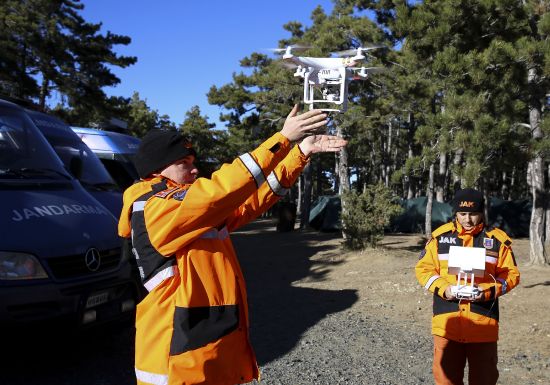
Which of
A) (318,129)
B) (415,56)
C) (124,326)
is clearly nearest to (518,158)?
(415,56)

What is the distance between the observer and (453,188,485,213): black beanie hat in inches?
148

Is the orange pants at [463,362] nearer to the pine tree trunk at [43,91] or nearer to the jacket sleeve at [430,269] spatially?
the jacket sleeve at [430,269]

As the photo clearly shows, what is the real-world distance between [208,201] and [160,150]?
1.53 ft

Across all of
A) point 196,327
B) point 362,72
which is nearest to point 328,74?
point 362,72

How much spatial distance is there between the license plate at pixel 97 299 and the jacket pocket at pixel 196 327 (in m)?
Result: 2.49

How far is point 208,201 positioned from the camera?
200cm

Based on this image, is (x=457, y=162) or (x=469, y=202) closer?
(x=469, y=202)

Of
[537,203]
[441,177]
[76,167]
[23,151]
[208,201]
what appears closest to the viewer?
[208,201]

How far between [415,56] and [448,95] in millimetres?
1144

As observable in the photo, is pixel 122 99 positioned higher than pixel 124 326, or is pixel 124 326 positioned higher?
pixel 122 99

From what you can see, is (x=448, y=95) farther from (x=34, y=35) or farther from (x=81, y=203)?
(x=34, y=35)

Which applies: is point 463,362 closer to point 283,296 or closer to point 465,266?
point 465,266

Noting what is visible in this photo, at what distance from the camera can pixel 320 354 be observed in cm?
553

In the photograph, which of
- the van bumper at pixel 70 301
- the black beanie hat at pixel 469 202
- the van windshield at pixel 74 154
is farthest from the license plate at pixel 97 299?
the black beanie hat at pixel 469 202
